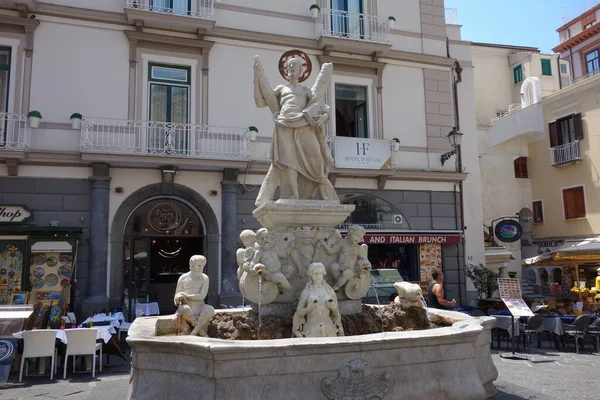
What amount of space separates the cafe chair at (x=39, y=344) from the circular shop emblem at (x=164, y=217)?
6306 millimetres

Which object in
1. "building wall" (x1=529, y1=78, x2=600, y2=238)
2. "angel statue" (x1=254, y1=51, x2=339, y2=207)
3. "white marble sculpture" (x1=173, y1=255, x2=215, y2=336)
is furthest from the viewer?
"building wall" (x1=529, y1=78, x2=600, y2=238)

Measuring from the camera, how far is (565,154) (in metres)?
23.4

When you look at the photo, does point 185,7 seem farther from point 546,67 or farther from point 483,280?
point 546,67

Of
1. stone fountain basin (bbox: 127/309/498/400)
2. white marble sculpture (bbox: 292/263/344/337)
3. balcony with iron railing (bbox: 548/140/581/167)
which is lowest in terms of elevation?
stone fountain basin (bbox: 127/309/498/400)

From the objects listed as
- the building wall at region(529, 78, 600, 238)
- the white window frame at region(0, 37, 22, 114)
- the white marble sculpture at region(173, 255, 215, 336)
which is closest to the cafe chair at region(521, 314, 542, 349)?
the white marble sculpture at region(173, 255, 215, 336)

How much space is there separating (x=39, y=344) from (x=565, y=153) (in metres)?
23.1

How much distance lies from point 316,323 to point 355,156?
424 inches

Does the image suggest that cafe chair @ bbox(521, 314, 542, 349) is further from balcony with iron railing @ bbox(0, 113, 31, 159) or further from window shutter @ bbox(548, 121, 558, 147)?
window shutter @ bbox(548, 121, 558, 147)

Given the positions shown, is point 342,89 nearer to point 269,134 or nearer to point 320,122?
point 269,134

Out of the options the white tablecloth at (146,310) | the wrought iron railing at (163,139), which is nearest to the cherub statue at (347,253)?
the white tablecloth at (146,310)

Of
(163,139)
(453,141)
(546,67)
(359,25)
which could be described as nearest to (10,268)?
(163,139)

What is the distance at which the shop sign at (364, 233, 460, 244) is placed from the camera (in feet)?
49.9

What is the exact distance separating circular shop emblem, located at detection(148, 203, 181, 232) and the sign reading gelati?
3.06 meters

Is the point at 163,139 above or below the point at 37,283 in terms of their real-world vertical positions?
above
